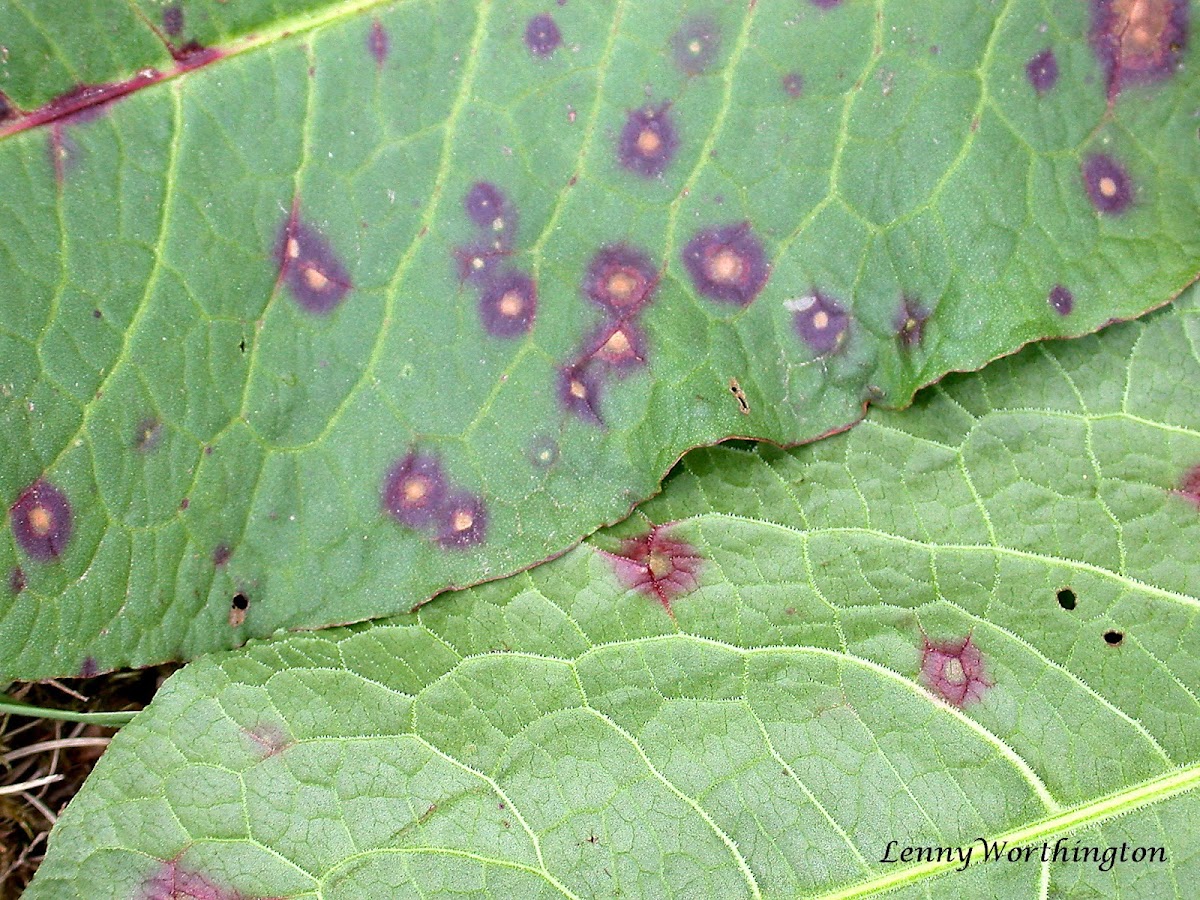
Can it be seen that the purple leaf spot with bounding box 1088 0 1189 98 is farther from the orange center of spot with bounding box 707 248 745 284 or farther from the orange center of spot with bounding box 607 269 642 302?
the orange center of spot with bounding box 607 269 642 302

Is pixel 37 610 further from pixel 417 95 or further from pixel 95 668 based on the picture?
pixel 417 95

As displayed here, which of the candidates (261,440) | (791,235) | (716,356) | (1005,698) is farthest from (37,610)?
(1005,698)

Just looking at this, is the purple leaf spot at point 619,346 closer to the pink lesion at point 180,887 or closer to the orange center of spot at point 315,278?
the orange center of spot at point 315,278

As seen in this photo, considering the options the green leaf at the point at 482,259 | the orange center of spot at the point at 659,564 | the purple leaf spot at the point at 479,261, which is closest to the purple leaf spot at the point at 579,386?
the green leaf at the point at 482,259

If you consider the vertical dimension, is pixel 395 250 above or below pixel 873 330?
above

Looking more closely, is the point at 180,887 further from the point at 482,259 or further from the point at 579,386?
the point at 482,259

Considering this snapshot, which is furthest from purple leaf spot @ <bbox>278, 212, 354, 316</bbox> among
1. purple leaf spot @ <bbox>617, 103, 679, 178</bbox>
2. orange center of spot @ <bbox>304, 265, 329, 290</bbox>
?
purple leaf spot @ <bbox>617, 103, 679, 178</bbox>
